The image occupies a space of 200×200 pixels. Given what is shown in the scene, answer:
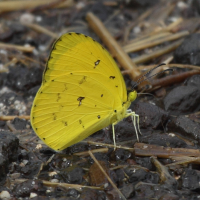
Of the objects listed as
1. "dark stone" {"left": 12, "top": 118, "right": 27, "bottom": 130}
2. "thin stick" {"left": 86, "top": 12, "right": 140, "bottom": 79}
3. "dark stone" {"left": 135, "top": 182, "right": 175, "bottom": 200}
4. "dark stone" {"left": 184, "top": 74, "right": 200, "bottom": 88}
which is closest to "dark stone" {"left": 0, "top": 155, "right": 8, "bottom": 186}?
"dark stone" {"left": 12, "top": 118, "right": 27, "bottom": 130}

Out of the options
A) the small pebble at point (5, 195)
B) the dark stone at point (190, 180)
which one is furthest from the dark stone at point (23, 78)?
the dark stone at point (190, 180)

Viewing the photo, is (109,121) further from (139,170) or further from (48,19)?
(48,19)

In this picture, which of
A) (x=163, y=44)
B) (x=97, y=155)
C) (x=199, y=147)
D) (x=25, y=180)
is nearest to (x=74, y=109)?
(x=97, y=155)

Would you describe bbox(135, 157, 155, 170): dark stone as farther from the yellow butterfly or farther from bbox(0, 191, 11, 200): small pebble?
bbox(0, 191, 11, 200): small pebble

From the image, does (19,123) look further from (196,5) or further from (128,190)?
(196,5)

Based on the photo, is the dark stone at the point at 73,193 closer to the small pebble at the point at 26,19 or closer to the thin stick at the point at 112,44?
the thin stick at the point at 112,44

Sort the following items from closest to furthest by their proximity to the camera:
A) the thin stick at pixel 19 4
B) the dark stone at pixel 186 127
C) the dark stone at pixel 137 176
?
1. the dark stone at pixel 137 176
2. the dark stone at pixel 186 127
3. the thin stick at pixel 19 4
